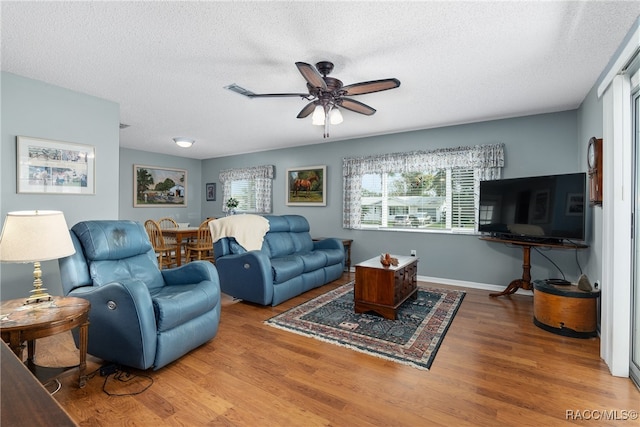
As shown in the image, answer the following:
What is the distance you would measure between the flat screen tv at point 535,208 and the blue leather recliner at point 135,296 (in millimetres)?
3437

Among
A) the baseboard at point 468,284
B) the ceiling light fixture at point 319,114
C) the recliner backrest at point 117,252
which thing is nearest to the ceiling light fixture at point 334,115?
the ceiling light fixture at point 319,114

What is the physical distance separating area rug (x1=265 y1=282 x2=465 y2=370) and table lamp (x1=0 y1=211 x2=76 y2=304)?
1.86m

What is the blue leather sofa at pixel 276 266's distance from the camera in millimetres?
3541

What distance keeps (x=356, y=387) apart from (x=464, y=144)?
3.73 metres

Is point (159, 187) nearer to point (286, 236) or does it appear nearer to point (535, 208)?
point (286, 236)

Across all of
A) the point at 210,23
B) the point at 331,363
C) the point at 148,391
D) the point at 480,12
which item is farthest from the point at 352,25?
the point at 148,391

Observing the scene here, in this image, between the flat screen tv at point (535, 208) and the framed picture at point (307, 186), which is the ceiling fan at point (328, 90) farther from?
the framed picture at point (307, 186)

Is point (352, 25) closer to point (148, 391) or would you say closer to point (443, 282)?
point (148, 391)

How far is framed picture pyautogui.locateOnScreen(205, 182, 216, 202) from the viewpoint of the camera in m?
7.48

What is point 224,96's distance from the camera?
11.3ft

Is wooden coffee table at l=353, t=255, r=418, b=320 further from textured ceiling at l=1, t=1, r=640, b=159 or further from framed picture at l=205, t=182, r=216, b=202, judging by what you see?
framed picture at l=205, t=182, r=216, b=202

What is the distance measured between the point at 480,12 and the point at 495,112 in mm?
2351

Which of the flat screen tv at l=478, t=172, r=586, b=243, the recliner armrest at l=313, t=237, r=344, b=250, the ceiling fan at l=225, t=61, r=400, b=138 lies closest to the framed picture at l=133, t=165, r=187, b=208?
the recliner armrest at l=313, t=237, r=344, b=250

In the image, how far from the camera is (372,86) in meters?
2.47
